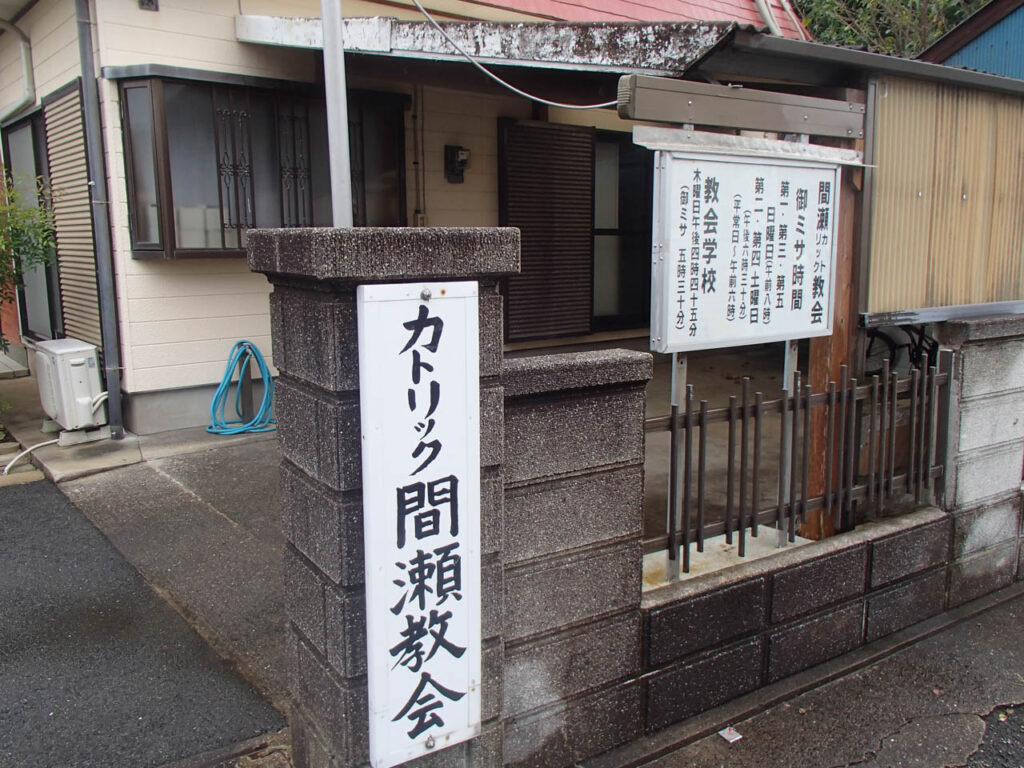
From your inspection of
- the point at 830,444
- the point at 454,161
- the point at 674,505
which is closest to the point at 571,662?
the point at 674,505

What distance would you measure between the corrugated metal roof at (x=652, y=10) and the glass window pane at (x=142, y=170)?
Answer: 146 inches

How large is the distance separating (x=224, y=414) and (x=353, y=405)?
19.3 feet

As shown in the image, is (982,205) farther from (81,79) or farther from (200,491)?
(81,79)

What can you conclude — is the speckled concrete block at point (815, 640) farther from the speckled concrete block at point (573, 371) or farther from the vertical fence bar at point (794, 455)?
the speckled concrete block at point (573, 371)

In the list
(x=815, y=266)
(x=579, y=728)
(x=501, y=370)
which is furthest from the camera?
(x=815, y=266)

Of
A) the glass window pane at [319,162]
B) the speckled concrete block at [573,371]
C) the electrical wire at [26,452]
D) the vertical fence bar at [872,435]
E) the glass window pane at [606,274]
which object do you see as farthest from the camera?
the glass window pane at [606,274]

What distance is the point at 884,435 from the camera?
4.25m

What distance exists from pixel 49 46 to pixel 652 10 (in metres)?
6.69

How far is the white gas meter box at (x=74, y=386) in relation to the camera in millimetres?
7086

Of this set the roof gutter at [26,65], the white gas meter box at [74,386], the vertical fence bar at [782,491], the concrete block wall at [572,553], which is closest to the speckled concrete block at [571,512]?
the concrete block wall at [572,553]

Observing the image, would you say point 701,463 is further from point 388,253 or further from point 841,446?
point 388,253

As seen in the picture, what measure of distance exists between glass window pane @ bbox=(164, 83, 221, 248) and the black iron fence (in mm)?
5162

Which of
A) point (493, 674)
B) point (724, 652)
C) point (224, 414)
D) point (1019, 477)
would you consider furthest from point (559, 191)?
point (493, 674)

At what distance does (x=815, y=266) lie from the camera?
403 centimetres
